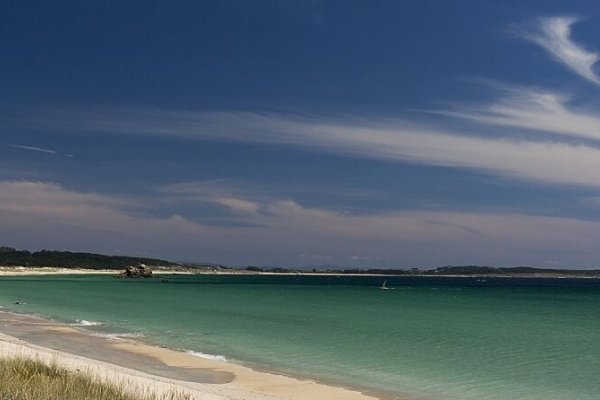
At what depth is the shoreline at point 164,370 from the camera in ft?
50.5

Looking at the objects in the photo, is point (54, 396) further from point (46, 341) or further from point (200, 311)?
point (200, 311)

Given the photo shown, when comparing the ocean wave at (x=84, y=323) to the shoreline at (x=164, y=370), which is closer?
the shoreline at (x=164, y=370)

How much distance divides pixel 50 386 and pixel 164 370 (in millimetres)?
9041

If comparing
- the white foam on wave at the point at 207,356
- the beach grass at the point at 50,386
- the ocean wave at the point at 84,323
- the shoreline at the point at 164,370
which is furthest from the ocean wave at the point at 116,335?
the beach grass at the point at 50,386

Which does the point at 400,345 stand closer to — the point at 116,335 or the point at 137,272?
the point at 116,335

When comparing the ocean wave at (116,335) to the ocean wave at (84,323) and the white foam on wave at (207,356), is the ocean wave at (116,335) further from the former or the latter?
the white foam on wave at (207,356)

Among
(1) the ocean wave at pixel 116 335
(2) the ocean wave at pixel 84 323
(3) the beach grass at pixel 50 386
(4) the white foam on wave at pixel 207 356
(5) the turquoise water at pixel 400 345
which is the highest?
(3) the beach grass at pixel 50 386

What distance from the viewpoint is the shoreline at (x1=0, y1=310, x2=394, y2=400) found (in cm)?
1540

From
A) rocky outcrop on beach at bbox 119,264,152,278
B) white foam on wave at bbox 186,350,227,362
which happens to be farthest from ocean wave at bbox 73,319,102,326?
rocky outcrop on beach at bbox 119,264,152,278

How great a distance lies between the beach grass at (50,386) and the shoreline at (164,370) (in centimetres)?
117

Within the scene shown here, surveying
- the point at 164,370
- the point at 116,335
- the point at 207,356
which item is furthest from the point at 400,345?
the point at 116,335

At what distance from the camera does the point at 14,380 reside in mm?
10734

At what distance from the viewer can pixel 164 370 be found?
19.0 meters

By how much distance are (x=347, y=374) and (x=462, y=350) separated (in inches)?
304
